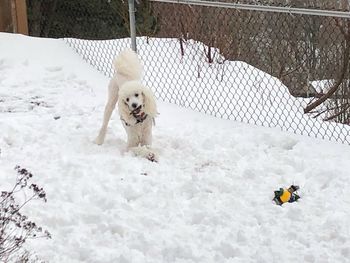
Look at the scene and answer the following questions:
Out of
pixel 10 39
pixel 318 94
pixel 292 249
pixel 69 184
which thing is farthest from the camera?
pixel 318 94

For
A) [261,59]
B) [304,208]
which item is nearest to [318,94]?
[261,59]

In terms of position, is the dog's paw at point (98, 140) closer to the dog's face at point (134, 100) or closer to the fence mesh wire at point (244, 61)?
the dog's face at point (134, 100)

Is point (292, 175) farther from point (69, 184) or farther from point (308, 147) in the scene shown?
point (69, 184)

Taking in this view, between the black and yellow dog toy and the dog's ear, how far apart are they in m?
1.19

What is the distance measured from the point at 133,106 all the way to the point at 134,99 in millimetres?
53

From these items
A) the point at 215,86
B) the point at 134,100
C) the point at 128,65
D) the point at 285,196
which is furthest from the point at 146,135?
the point at 215,86

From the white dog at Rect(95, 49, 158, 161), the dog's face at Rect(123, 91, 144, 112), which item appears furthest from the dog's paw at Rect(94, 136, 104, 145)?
the dog's face at Rect(123, 91, 144, 112)

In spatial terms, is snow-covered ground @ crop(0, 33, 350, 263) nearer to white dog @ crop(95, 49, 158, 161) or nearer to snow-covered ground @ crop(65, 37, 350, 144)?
white dog @ crop(95, 49, 158, 161)

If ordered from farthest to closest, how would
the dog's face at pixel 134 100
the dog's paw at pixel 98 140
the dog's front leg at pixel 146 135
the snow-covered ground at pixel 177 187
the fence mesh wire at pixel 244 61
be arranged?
the fence mesh wire at pixel 244 61 < the dog's paw at pixel 98 140 < the dog's front leg at pixel 146 135 < the dog's face at pixel 134 100 < the snow-covered ground at pixel 177 187

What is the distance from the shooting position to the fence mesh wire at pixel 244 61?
5.57 m

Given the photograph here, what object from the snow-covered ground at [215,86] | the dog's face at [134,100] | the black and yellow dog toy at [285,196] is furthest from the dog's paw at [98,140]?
the black and yellow dog toy at [285,196]

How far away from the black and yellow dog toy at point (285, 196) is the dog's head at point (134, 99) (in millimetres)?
1211

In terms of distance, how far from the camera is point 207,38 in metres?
7.65

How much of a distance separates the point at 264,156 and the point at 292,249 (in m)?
1.30
